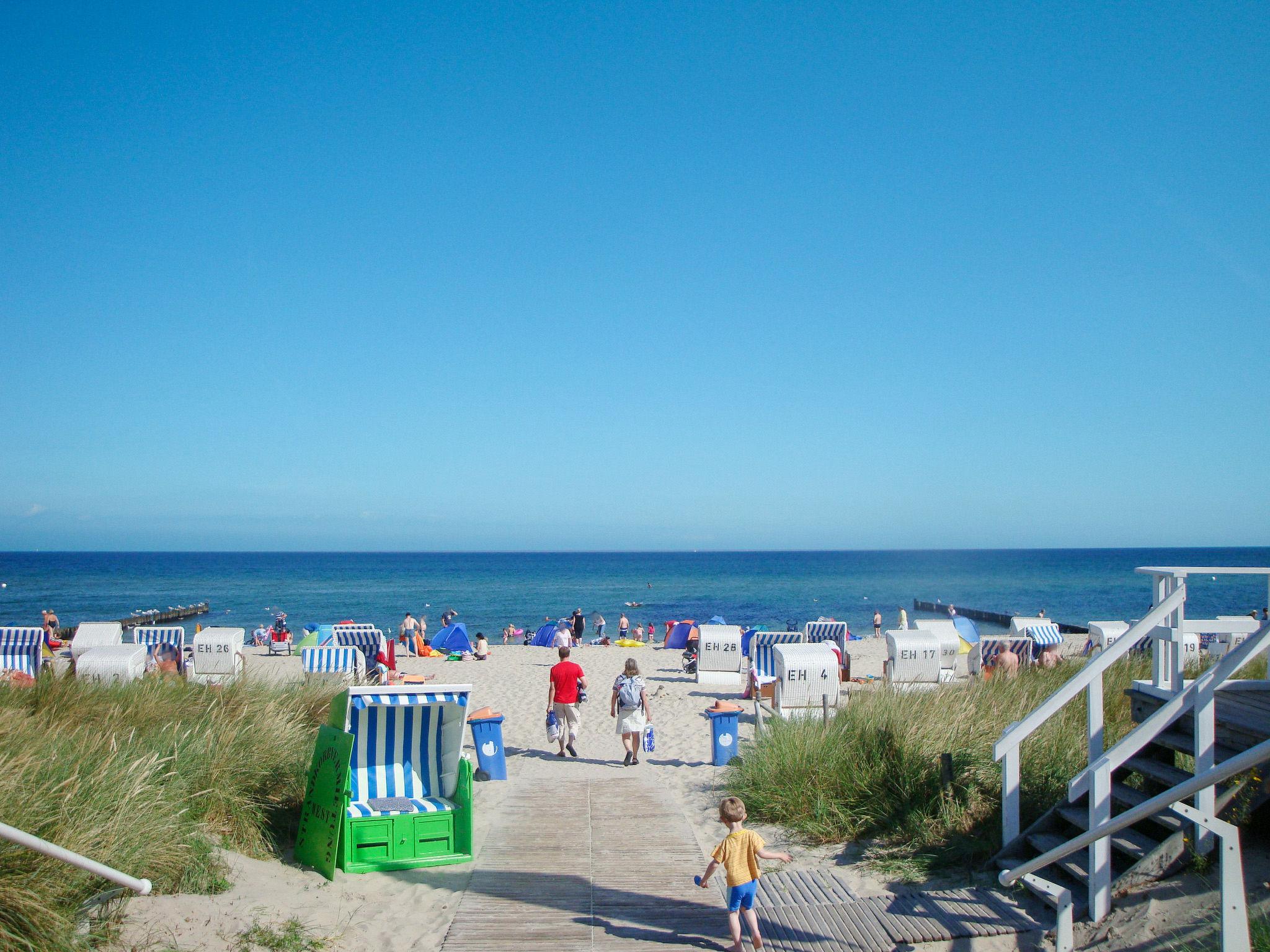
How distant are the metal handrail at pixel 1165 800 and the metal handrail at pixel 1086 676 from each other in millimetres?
1125

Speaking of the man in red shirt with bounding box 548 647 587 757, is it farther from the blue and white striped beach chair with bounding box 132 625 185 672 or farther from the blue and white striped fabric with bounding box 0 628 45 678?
the blue and white striped beach chair with bounding box 132 625 185 672

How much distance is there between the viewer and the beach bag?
10.6m

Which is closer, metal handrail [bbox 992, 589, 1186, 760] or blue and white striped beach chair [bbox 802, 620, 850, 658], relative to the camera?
metal handrail [bbox 992, 589, 1186, 760]

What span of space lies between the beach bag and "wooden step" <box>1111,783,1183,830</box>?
17.5 feet

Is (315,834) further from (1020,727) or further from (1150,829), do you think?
(1150,829)

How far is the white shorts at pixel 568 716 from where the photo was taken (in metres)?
11.1

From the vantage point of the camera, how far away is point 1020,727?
615 centimetres

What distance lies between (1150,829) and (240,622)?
52.4 m

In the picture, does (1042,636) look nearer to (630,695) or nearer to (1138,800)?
(630,695)

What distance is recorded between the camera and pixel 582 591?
80.8 metres

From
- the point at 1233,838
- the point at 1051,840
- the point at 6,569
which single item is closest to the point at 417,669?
the point at 1051,840

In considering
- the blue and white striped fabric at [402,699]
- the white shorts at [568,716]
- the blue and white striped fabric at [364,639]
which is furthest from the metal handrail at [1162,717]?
the blue and white striped fabric at [364,639]

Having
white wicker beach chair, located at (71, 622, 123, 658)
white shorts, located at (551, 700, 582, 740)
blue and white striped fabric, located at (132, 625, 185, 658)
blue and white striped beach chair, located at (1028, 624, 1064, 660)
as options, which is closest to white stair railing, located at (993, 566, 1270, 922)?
white shorts, located at (551, 700, 582, 740)

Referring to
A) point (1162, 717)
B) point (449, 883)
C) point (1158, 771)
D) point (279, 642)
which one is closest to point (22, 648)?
point (279, 642)
